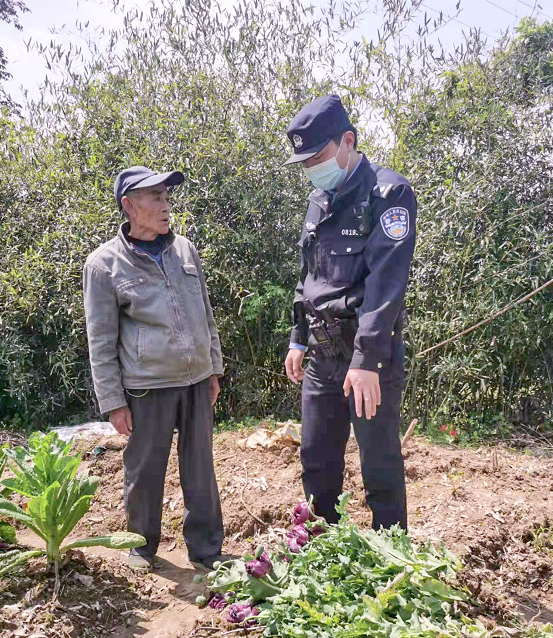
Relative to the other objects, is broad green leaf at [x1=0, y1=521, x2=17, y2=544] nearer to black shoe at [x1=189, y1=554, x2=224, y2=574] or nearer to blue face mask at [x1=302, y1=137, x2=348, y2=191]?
black shoe at [x1=189, y1=554, x2=224, y2=574]

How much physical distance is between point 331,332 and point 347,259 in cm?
31

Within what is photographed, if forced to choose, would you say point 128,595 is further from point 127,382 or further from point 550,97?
point 550,97

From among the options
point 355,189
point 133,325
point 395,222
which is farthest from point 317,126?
point 133,325

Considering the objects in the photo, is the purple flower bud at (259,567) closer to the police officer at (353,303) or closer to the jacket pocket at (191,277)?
the police officer at (353,303)

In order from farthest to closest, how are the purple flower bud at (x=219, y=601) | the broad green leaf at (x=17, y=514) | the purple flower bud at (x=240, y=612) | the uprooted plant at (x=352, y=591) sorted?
the broad green leaf at (x=17, y=514), the purple flower bud at (x=219, y=601), the purple flower bud at (x=240, y=612), the uprooted plant at (x=352, y=591)

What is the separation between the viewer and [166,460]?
3059mm

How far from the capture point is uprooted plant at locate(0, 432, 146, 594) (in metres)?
2.61

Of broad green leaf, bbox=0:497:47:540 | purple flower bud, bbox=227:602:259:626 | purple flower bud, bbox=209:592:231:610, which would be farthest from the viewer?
broad green leaf, bbox=0:497:47:540

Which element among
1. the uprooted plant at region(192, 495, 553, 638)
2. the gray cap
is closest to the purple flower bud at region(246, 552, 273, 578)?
the uprooted plant at region(192, 495, 553, 638)

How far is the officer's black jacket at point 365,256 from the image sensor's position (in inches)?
93.7

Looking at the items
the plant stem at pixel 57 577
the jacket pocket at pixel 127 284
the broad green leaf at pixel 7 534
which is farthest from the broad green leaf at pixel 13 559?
the jacket pocket at pixel 127 284

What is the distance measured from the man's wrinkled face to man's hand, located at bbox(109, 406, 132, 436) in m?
0.85

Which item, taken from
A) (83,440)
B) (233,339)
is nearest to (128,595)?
(83,440)

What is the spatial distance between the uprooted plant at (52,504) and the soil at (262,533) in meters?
0.10
